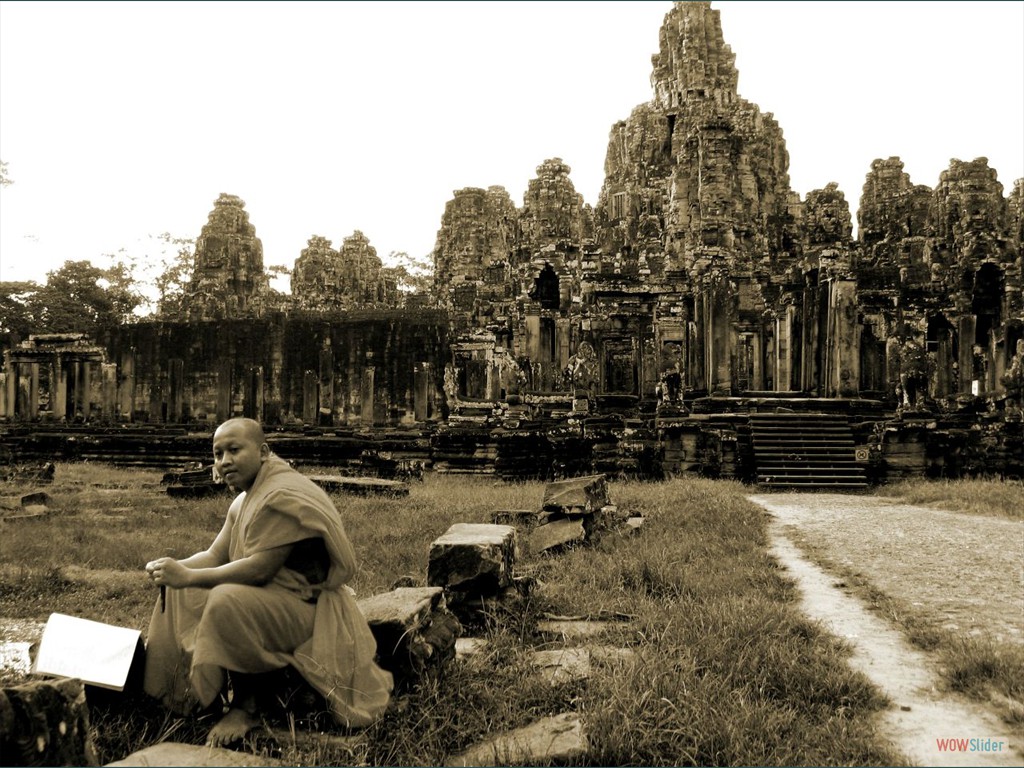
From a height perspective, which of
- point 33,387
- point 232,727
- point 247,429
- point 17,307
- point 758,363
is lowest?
point 232,727

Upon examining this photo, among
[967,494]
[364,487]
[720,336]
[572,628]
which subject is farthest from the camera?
[720,336]

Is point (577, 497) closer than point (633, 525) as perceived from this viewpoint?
Yes

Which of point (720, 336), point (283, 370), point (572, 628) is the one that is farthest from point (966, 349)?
point (572, 628)

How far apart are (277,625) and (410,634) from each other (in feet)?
2.33

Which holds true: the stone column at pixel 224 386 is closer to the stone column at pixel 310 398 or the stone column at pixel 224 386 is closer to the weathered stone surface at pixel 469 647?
the stone column at pixel 310 398

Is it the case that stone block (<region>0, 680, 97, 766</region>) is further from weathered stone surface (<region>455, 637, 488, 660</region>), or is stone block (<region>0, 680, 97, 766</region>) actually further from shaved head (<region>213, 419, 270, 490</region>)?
weathered stone surface (<region>455, 637, 488, 660</region>)

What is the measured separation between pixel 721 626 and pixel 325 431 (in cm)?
1623

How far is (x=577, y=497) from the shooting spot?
26.8ft

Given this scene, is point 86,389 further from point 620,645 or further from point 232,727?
point 232,727

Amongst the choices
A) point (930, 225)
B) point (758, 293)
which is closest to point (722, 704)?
point (758, 293)

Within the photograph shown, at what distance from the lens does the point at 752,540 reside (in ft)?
25.5

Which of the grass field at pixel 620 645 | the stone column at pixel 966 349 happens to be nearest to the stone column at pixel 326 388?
the grass field at pixel 620 645

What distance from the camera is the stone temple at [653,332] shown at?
49.2 feet
